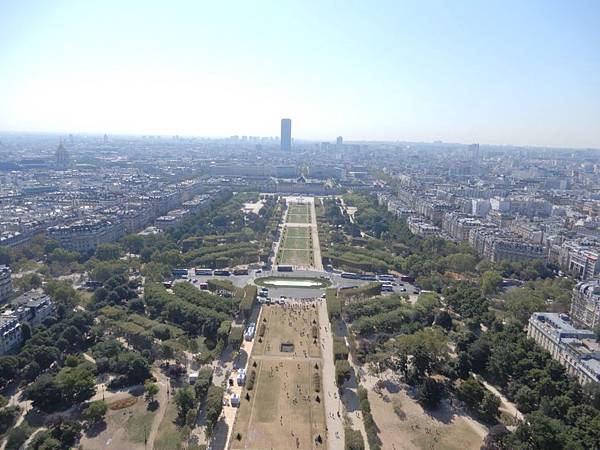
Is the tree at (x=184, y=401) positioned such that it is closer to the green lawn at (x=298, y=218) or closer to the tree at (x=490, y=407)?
the tree at (x=490, y=407)

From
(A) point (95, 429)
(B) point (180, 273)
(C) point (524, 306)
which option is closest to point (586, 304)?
(C) point (524, 306)

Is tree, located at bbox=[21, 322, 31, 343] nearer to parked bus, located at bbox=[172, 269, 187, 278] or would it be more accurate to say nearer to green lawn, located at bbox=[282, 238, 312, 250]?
parked bus, located at bbox=[172, 269, 187, 278]

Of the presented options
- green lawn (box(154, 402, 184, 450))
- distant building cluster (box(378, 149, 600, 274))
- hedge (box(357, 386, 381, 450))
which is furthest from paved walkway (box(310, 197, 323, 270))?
green lawn (box(154, 402, 184, 450))

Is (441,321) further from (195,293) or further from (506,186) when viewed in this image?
(506,186)

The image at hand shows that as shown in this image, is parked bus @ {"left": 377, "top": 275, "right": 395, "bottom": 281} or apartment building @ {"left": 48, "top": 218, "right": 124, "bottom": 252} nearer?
parked bus @ {"left": 377, "top": 275, "right": 395, "bottom": 281}

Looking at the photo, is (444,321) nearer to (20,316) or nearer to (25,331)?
(25,331)

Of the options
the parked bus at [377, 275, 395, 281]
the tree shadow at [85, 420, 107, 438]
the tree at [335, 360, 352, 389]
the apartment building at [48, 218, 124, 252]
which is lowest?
the tree shadow at [85, 420, 107, 438]
